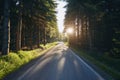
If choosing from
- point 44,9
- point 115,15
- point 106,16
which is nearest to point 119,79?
point 115,15

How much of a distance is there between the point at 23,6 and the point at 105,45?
1195cm

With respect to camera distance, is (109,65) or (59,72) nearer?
(59,72)

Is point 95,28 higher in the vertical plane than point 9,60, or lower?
higher

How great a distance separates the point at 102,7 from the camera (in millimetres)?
30172

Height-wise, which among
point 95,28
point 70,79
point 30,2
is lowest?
point 70,79

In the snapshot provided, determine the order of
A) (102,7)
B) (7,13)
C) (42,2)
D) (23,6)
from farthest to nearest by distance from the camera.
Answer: (42,2) → (102,7) → (23,6) → (7,13)

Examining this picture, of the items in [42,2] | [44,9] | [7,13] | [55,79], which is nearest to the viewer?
[55,79]

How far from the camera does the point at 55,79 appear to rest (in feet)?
39.7

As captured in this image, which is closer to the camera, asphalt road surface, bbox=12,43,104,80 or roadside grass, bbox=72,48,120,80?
asphalt road surface, bbox=12,43,104,80

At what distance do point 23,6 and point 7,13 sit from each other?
21.3 feet

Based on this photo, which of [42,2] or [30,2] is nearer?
[30,2]

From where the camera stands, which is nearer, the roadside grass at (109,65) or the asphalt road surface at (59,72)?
the asphalt road surface at (59,72)

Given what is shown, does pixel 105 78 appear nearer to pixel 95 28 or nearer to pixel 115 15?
pixel 115 15

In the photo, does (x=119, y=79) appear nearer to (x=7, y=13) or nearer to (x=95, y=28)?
(x=7, y=13)
